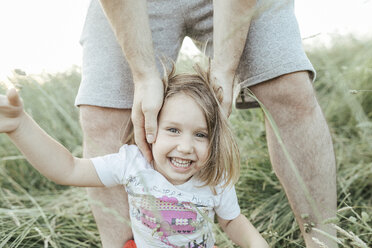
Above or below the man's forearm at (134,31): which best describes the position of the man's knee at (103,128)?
below

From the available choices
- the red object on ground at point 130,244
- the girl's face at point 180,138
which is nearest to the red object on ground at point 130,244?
the red object on ground at point 130,244

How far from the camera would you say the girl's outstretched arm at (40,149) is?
3.05ft

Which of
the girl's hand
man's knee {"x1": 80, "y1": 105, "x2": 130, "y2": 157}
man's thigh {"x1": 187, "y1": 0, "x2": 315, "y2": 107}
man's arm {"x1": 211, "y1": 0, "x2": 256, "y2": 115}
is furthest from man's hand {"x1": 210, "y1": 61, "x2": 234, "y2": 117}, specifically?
the girl's hand

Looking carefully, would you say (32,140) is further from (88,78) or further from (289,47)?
(289,47)

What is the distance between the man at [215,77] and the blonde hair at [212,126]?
0.04 meters

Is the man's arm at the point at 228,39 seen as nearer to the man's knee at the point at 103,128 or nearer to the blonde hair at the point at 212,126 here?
the blonde hair at the point at 212,126

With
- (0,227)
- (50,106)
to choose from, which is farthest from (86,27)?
(50,106)

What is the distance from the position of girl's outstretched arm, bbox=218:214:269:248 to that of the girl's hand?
759mm

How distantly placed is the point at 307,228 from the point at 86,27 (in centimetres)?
108

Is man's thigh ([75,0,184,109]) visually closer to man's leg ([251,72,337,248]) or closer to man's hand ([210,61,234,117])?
man's hand ([210,61,234,117])

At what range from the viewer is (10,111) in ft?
3.05

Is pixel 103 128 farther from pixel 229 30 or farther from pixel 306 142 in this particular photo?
pixel 306 142

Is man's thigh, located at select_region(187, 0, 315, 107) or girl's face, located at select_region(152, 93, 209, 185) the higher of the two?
man's thigh, located at select_region(187, 0, 315, 107)

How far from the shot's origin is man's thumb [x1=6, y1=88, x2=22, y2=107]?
2.93 ft
